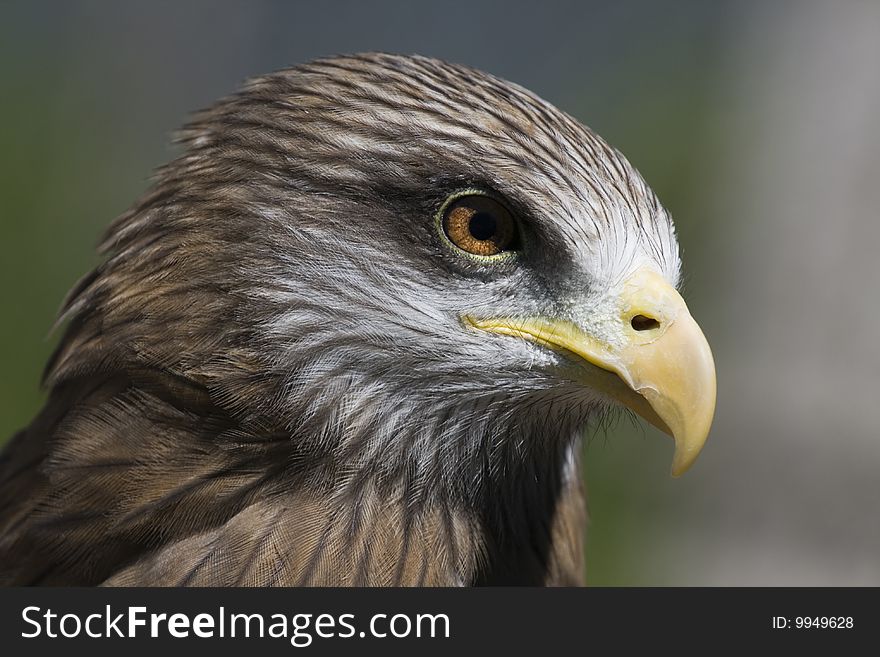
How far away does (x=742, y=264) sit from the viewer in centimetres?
687

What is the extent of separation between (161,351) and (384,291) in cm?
45

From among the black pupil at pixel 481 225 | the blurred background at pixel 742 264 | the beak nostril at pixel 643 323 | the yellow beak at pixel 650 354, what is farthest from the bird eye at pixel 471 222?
the blurred background at pixel 742 264

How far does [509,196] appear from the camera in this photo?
1966 mm

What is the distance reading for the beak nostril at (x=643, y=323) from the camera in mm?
1949

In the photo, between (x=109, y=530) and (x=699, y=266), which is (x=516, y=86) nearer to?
(x=109, y=530)

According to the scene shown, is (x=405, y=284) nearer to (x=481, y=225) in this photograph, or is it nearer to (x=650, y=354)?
(x=481, y=225)

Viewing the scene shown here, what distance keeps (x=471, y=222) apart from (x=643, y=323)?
382 mm

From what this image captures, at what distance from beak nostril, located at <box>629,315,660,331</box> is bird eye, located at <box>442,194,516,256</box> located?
31cm

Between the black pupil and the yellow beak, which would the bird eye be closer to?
the black pupil

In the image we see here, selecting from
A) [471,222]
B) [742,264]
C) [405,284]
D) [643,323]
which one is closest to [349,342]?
[405,284]

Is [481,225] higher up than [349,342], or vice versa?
[481,225]

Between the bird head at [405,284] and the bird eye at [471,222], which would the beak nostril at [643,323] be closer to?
the bird head at [405,284]

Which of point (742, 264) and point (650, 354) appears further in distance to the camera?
point (742, 264)

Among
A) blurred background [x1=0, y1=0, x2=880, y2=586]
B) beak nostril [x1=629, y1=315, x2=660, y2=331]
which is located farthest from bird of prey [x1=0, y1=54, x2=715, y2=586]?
blurred background [x1=0, y1=0, x2=880, y2=586]
